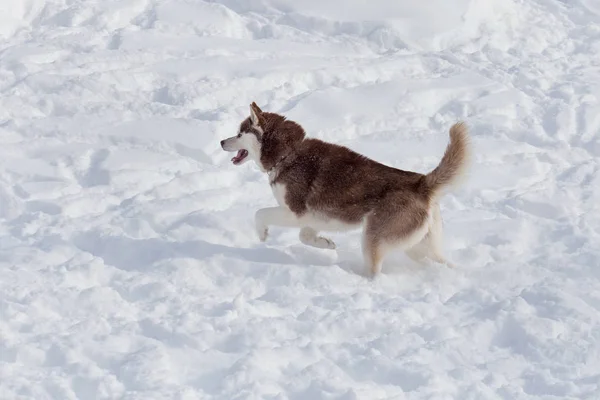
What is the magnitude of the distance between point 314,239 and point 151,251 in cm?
129

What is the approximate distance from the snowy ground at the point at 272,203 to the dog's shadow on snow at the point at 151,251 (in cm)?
2

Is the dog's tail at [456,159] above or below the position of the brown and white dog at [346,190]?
above

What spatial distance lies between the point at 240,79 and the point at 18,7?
3443 millimetres

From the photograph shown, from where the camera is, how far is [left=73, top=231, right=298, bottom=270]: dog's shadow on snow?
21.8 feet

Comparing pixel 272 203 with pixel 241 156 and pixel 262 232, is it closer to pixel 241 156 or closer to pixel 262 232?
pixel 241 156

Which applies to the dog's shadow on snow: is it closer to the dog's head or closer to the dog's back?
the dog's back

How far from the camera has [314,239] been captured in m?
7.01

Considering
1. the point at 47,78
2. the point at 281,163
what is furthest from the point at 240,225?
the point at 47,78

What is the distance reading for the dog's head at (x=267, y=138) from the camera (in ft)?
23.3

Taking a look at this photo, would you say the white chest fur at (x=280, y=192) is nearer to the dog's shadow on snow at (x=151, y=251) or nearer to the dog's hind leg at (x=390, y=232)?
the dog's shadow on snow at (x=151, y=251)

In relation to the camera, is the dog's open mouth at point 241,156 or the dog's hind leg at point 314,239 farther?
the dog's open mouth at point 241,156

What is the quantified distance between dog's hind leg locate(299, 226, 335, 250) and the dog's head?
0.61 metres

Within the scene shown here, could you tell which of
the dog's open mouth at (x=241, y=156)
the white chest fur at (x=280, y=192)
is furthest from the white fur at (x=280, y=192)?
the dog's open mouth at (x=241, y=156)

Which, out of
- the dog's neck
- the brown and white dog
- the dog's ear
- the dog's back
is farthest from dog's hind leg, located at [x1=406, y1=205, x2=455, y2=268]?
the dog's ear
